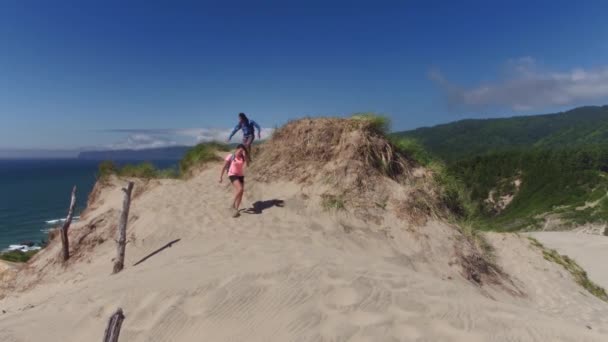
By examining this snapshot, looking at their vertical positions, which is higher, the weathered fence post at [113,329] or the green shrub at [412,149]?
the green shrub at [412,149]

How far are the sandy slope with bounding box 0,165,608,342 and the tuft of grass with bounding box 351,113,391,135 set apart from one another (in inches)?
120

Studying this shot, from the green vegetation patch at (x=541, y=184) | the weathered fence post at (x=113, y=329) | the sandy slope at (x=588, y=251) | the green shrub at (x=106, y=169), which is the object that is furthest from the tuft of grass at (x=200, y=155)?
the green vegetation patch at (x=541, y=184)

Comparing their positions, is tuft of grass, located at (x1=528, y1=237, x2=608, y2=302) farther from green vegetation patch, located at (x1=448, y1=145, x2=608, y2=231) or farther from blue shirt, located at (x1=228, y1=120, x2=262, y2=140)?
green vegetation patch, located at (x1=448, y1=145, x2=608, y2=231)

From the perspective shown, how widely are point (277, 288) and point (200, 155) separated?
38.6 feet

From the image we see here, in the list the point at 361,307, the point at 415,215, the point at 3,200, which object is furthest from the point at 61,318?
the point at 3,200

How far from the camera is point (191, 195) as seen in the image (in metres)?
11.0

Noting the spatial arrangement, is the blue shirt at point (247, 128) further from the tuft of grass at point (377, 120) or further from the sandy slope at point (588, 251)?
the sandy slope at point (588, 251)

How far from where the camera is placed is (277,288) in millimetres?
4887

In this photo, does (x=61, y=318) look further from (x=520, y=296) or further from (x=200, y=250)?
(x=520, y=296)

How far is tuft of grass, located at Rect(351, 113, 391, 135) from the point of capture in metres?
11.0

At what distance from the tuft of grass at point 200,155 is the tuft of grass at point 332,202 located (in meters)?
7.21

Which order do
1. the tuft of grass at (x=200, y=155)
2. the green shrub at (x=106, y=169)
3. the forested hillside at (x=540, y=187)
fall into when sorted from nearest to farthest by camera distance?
1. the green shrub at (x=106, y=169)
2. the tuft of grass at (x=200, y=155)
3. the forested hillside at (x=540, y=187)

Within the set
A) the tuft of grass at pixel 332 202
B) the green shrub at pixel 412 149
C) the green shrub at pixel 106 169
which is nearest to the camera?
the tuft of grass at pixel 332 202

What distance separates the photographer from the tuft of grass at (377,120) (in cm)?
1105
